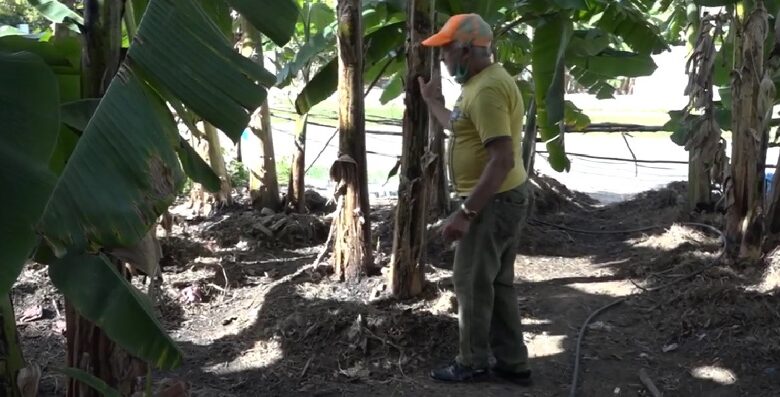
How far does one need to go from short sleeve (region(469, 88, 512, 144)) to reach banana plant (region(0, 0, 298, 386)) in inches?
53.3

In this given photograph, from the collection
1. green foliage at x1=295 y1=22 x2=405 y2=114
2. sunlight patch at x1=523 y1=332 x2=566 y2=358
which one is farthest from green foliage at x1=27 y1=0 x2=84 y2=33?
sunlight patch at x1=523 y1=332 x2=566 y2=358

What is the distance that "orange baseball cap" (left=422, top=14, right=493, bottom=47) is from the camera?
146 inches

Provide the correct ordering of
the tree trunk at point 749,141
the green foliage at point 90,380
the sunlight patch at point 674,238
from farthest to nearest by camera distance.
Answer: the sunlight patch at point 674,238 < the tree trunk at point 749,141 < the green foliage at point 90,380

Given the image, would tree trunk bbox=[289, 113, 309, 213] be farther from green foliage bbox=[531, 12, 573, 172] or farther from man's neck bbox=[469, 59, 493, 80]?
man's neck bbox=[469, 59, 493, 80]

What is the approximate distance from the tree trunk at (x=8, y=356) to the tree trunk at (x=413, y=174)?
279cm

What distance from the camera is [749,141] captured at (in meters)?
5.67

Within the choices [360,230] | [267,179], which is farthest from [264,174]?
[360,230]

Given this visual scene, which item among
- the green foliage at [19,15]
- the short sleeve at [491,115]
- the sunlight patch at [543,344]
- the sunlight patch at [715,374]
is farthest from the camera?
the green foliage at [19,15]

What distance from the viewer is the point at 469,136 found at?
3832mm

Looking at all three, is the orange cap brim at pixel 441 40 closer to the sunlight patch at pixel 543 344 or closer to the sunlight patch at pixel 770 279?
the sunlight patch at pixel 543 344

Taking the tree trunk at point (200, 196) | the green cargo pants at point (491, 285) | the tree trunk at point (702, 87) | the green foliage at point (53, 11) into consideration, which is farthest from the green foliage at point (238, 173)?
the green cargo pants at point (491, 285)

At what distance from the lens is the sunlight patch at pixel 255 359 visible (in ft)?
14.9

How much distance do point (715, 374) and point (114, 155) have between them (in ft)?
12.0

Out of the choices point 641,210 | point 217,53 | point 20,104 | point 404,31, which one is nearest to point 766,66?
point 404,31
